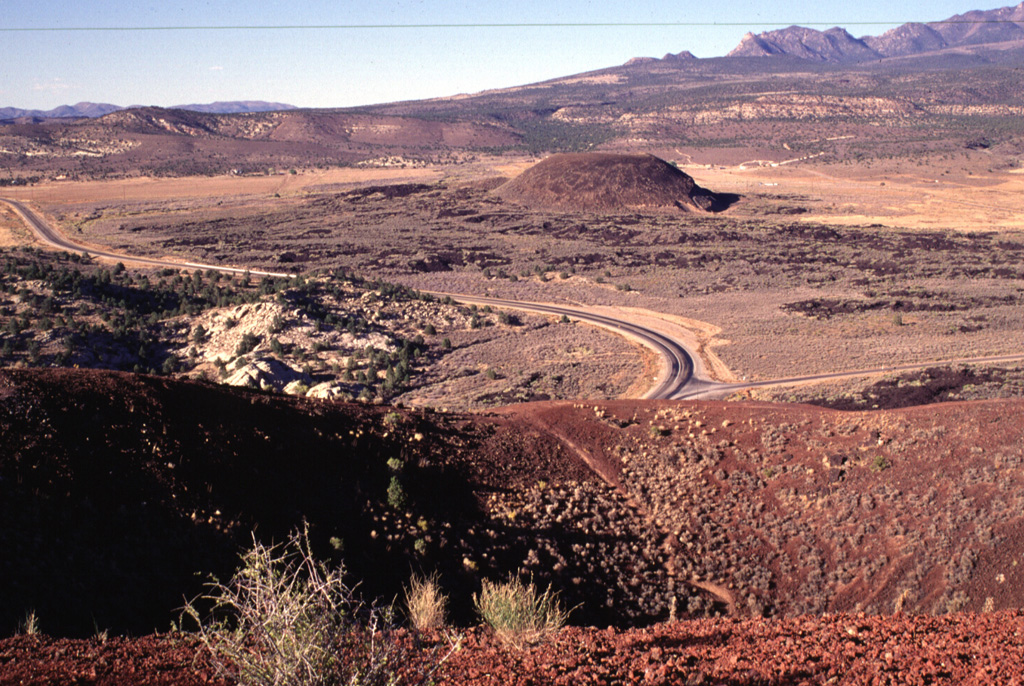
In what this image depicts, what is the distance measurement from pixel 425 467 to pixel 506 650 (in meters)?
7.53

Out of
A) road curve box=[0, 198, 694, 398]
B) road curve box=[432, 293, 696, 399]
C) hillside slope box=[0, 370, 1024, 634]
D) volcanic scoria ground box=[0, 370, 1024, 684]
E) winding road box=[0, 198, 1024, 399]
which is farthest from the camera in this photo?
road curve box=[0, 198, 694, 398]

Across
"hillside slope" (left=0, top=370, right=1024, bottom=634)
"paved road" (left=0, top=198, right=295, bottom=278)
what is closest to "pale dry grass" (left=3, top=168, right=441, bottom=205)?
"paved road" (left=0, top=198, right=295, bottom=278)

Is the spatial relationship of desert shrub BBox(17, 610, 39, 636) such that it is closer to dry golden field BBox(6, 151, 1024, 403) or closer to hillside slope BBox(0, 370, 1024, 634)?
hillside slope BBox(0, 370, 1024, 634)

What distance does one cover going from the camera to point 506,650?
8391 mm

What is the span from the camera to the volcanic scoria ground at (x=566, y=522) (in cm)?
844

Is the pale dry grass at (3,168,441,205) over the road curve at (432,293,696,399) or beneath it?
over

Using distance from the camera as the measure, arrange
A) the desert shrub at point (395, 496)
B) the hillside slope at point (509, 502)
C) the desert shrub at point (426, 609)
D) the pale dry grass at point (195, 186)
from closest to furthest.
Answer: the desert shrub at point (426, 609) → the hillside slope at point (509, 502) → the desert shrub at point (395, 496) → the pale dry grass at point (195, 186)

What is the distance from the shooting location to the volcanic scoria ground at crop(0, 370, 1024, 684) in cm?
844

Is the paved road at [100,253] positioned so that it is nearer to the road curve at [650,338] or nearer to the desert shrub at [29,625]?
the road curve at [650,338]

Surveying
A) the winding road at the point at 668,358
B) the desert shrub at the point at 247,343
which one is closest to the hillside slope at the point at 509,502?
the winding road at the point at 668,358

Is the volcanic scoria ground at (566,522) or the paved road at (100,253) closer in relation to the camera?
the volcanic scoria ground at (566,522)

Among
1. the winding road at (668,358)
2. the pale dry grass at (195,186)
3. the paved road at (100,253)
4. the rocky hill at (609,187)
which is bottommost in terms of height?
the winding road at (668,358)

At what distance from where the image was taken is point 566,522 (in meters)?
15.3

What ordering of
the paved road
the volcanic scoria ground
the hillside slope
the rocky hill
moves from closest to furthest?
the volcanic scoria ground < the hillside slope < the paved road < the rocky hill
